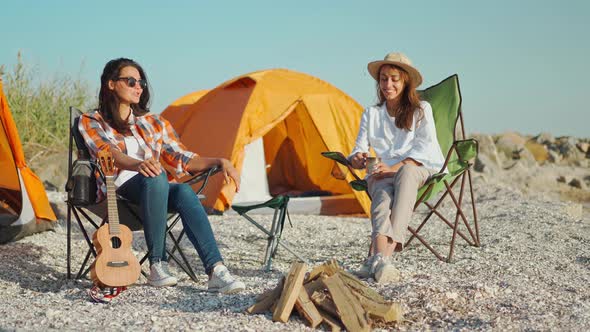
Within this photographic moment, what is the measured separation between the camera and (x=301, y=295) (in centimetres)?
260

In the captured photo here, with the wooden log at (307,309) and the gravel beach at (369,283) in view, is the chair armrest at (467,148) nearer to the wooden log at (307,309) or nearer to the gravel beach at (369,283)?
the gravel beach at (369,283)

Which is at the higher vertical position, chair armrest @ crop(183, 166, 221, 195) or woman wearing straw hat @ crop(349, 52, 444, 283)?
woman wearing straw hat @ crop(349, 52, 444, 283)

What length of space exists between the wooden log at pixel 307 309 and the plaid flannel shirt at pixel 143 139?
3.91 ft

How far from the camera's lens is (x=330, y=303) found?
8.51 ft

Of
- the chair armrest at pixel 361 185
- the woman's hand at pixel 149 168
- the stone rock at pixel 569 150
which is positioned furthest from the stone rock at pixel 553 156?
the woman's hand at pixel 149 168

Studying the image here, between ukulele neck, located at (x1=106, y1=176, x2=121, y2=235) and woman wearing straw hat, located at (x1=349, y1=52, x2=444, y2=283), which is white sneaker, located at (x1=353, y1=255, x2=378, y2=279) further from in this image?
ukulele neck, located at (x1=106, y1=176, x2=121, y2=235)

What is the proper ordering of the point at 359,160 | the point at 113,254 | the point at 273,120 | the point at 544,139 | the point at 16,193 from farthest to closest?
1. the point at 544,139
2. the point at 273,120
3. the point at 16,193
4. the point at 359,160
5. the point at 113,254

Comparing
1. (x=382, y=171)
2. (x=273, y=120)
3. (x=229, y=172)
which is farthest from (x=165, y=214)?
(x=273, y=120)

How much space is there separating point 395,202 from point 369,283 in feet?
1.90

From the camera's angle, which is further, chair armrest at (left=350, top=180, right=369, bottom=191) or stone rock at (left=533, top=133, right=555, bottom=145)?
stone rock at (left=533, top=133, right=555, bottom=145)

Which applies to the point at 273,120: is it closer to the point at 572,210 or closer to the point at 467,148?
the point at 572,210

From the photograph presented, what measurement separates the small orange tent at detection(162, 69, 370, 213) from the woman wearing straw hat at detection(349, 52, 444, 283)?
2.15 m

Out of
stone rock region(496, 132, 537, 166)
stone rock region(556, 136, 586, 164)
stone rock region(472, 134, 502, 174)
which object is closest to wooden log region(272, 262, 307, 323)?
stone rock region(472, 134, 502, 174)

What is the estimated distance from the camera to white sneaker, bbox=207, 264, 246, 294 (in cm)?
306
